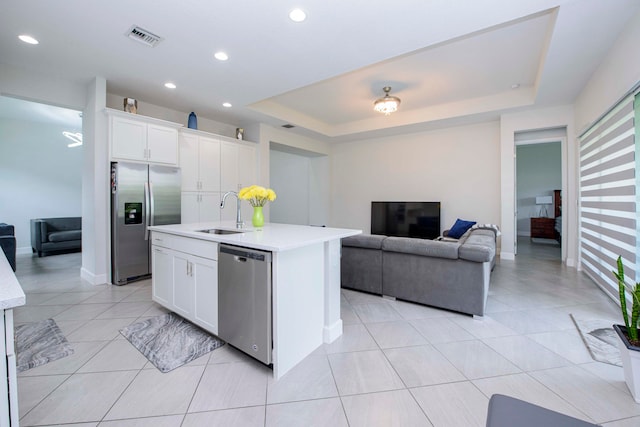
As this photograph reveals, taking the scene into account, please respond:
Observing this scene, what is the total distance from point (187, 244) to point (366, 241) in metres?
1.77

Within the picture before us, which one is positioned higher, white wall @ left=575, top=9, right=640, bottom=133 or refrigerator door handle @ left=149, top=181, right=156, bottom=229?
white wall @ left=575, top=9, right=640, bottom=133

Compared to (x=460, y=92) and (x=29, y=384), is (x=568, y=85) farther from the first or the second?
(x=29, y=384)

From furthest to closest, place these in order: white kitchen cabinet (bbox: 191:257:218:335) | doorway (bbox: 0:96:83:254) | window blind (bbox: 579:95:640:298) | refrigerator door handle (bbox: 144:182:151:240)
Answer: doorway (bbox: 0:96:83:254) < refrigerator door handle (bbox: 144:182:151:240) < window blind (bbox: 579:95:640:298) < white kitchen cabinet (bbox: 191:257:218:335)

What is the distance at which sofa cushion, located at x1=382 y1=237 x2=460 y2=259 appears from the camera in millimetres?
2584

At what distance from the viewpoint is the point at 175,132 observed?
4.17 metres

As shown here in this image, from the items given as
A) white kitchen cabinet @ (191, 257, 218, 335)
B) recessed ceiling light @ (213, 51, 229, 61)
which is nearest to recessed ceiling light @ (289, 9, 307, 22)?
recessed ceiling light @ (213, 51, 229, 61)

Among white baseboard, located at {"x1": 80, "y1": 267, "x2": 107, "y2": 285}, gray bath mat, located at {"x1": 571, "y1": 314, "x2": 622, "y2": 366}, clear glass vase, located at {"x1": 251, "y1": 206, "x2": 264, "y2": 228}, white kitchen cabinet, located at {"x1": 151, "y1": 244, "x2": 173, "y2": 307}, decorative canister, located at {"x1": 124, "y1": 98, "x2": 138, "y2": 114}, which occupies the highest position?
decorative canister, located at {"x1": 124, "y1": 98, "x2": 138, "y2": 114}

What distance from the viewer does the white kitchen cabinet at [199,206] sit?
443cm

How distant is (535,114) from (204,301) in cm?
566

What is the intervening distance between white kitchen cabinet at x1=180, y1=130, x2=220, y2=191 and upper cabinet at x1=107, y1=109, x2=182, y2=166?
0.72 feet

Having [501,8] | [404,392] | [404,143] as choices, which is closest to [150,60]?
[501,8]

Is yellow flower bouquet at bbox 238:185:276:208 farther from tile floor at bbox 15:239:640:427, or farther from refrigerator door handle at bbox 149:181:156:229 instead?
refrigerator door handle at bbox 149:181:156:229

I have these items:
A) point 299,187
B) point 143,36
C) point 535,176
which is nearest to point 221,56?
point 143,36

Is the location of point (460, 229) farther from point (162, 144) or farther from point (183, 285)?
point (162, 144)
